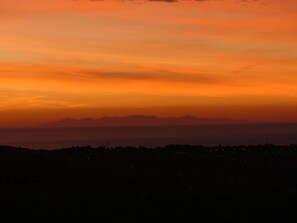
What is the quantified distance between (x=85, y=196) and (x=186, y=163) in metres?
11.9

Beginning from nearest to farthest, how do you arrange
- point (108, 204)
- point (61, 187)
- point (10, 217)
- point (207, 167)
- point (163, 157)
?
point (10, 217)
point (108, 204)
point (61, 187)
point (207, 167)
point (163, 157)

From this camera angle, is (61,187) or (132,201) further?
(61,187)

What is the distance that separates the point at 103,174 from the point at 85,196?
5.50m

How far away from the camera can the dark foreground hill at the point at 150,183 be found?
38.6 meters

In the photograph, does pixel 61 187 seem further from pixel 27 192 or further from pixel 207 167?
pixel 207 167

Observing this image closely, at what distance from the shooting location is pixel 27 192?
4166 centimetres

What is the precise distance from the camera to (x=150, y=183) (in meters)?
44.8

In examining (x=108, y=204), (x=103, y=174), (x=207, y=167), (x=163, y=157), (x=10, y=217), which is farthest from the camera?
(x=163, y=157)

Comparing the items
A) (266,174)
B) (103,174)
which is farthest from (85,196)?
(266,174)

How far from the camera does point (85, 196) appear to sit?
41344mm

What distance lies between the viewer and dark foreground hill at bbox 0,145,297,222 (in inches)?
1519

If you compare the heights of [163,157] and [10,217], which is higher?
[163,157]

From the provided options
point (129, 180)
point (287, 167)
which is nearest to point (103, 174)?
point (129, 180)

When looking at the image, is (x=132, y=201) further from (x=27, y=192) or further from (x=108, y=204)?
(x=27, y=192)
